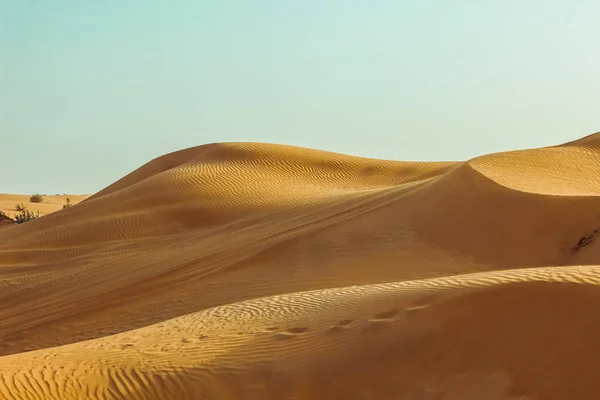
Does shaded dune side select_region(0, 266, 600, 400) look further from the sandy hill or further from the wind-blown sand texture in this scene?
the sandy hill

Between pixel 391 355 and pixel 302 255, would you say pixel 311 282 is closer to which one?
pixel 302 255

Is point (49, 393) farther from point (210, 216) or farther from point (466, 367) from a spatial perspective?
point (210, 216)

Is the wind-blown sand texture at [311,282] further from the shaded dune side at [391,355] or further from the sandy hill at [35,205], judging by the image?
the sandy hill at [35,205]

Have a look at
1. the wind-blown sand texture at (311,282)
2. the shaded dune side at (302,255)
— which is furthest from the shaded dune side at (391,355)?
the shaded dune side at (302,255)

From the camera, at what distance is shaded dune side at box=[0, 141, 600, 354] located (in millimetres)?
14234

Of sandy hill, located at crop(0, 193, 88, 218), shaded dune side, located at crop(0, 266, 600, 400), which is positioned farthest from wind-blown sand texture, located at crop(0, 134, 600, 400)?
sandy hill, located at crop(0, 193, 88, 218)

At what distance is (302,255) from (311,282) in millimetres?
1610

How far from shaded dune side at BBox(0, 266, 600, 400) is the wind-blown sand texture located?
0.06ft

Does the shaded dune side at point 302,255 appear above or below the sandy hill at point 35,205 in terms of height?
below

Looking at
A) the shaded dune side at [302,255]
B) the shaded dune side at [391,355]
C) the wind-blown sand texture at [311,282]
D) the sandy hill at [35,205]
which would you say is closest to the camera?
the shaded dune side at [391,355]

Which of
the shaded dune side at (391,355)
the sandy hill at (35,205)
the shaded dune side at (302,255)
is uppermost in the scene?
the sandy hill at (35,205)

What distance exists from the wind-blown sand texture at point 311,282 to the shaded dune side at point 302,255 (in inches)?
2.1

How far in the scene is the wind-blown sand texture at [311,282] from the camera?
7250mm

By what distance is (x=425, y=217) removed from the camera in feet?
54.9
